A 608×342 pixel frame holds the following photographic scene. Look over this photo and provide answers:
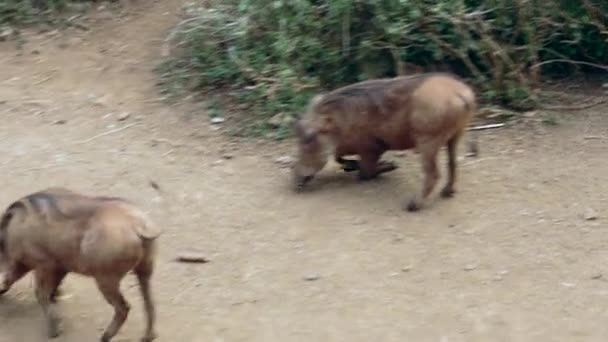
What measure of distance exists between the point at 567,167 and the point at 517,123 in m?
0.74

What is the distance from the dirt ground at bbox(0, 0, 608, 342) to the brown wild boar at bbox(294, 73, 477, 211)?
0.48ft

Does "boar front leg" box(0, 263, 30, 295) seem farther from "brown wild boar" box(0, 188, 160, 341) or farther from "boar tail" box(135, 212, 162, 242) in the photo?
"boar tail" box(135, 212, 162, 242)

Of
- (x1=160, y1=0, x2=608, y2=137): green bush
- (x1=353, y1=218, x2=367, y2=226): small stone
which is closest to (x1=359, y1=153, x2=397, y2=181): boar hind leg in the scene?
(x1=353, y1=218, x2=367, y2=226): small stone

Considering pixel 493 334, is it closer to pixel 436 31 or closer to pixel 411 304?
pixel 411 304

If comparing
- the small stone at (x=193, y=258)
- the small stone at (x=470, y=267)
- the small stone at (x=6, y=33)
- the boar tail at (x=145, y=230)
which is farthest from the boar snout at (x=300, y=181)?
the small stone at (x=6, y=33)

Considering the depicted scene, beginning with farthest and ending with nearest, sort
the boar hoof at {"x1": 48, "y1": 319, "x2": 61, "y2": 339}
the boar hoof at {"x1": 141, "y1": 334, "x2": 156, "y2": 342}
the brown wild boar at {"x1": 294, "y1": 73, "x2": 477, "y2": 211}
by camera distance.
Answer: the brown wild boar at {"x1": 294, "y1": 73, "x2": 477, "y2": 211}
the boar hoof at {"x1": 48, "y1": 319, "x2": 61, "y2": 339}
the boar hoof at {"x1": 141, "y1": 334, "x2": 156, "y2": 342}

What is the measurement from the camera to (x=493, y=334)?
5180 millimetres

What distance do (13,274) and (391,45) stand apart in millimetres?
3213

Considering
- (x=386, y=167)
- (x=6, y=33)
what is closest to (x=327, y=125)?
(x=386, y=167)

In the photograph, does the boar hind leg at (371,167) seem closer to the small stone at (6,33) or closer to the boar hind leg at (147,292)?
the boar hind leg at (147,292)

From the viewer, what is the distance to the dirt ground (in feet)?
17.6

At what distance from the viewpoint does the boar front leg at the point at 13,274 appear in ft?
17.8

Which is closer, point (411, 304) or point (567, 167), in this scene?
point (411, 304)

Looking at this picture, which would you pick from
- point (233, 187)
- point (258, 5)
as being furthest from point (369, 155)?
point (258, 5)
